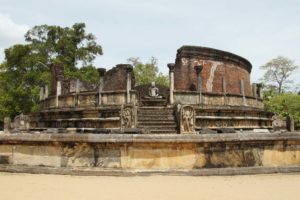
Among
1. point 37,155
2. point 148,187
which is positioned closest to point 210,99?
point 37,155

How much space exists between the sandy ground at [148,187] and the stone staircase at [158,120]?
6.71 meters

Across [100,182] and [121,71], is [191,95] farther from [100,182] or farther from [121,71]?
[100,182]

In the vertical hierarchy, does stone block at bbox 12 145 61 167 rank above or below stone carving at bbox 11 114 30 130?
below

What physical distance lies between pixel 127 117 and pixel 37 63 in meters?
21.7

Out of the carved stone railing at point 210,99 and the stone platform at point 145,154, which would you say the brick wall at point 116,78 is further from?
the stone platform at point 145,154

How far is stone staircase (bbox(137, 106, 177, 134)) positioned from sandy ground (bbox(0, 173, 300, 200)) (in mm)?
6712

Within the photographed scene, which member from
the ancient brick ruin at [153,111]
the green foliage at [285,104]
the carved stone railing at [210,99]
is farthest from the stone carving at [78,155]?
the green foliage at [285,104]

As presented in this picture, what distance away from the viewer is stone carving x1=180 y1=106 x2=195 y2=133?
36.8ft

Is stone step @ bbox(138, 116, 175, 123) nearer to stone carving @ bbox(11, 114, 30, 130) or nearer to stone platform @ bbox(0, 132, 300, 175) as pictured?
stone platform @ bbox(0, 132, 300, 175)

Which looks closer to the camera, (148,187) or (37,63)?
(148,187)

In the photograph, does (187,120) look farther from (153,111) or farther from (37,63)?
(37,63)

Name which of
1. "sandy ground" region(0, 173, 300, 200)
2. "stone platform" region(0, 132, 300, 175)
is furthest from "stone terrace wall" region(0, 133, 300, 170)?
"sandy ground" region(0, 173, 300, 200)

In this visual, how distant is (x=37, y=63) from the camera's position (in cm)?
3092

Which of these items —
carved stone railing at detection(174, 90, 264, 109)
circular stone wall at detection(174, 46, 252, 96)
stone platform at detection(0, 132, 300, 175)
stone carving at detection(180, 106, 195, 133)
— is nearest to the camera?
stone platform at detection(0, 132, 300, 175)
